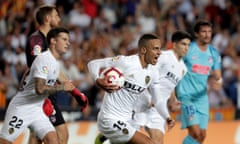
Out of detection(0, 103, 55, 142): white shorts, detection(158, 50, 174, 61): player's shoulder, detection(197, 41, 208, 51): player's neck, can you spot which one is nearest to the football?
detection(0, 103, 55, 142): white shorts

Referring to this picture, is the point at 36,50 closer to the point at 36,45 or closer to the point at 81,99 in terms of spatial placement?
the point at 36,45

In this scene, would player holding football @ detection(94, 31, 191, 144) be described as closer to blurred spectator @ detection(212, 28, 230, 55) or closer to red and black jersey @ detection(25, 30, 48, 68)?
red and black jersey @ detection(25, 30, 48, 68)

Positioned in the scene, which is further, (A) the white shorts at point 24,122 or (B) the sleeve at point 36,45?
(B) the sleeve at point 36,45

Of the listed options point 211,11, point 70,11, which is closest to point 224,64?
point 211,11

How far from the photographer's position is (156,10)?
21.2 metres

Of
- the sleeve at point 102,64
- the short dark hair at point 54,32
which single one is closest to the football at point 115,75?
the sleeve at point 102,64

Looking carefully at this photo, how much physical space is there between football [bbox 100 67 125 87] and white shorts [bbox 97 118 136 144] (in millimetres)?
491

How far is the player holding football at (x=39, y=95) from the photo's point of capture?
1077cm

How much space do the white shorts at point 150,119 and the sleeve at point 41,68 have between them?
2.13 metres

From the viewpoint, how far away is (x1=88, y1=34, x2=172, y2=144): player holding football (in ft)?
35.0

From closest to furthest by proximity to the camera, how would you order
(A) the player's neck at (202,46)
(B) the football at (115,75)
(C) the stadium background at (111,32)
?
(B) the football at (115,75)
(A) the player's neck at (202,46)
(C) the stadium background at (111,32)

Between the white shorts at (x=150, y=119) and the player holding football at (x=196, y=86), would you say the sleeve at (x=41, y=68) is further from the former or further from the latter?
the player holding football at (x=196, y=86)

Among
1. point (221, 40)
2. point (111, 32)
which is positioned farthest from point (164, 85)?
point (111, 32)

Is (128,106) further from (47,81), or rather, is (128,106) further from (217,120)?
(217,120)
